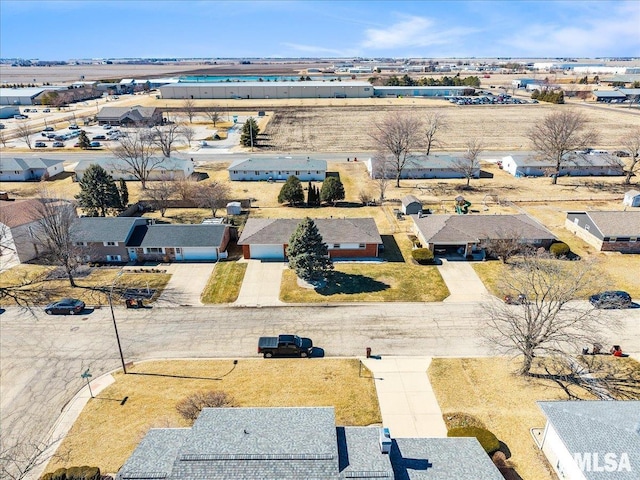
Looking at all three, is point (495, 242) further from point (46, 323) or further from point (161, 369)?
point (46, 323)

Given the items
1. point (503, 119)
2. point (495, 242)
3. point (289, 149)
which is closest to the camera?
point (495, 242)

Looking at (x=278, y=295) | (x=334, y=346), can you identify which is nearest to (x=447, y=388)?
(x=334, y=346)

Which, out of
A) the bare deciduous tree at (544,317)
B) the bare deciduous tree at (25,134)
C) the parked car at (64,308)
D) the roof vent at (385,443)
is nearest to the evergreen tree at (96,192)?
the parked car at (64,308)

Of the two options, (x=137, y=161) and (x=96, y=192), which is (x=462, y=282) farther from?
(x=137, y=161)

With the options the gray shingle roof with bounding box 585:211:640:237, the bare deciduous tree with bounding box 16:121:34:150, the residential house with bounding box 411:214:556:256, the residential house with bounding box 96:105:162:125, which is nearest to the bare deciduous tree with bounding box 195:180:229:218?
the residential house with bounding box 411:214:556:256

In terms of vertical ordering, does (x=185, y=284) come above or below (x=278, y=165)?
below

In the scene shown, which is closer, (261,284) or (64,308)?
(64,308)

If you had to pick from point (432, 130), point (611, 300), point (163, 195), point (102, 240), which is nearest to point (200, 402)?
point (102, 240)
